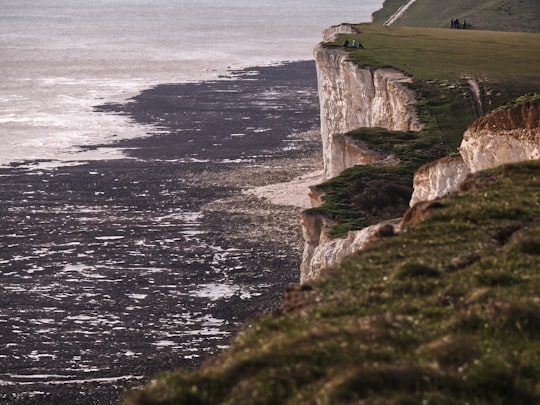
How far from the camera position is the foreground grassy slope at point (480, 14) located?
88750 mm

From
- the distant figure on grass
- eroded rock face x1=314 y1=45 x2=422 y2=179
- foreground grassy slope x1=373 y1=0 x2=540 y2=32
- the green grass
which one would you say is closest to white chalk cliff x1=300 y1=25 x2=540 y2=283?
eroded rock face x1=314 y1=45 x2=422 y2=179

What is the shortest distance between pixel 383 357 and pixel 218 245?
116ft

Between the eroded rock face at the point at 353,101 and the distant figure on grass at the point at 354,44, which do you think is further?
the distant figure on grass at the point at 354,44

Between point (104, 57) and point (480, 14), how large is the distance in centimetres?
3998

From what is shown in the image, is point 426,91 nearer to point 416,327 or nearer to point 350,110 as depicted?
point 350,110

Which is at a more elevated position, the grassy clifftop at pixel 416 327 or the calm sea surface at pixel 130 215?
the grassy clifftop at pixel 416 327

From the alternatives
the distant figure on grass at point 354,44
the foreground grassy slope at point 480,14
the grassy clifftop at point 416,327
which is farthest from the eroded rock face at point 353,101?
the foreground grassy slope at point 480,14

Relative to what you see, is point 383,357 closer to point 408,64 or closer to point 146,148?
point 408,64

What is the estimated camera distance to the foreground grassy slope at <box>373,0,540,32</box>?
8875cm

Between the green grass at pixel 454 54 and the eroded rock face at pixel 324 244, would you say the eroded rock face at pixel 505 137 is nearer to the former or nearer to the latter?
the eroded rock face at pixel 324 244

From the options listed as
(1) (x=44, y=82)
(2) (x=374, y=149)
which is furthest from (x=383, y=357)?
(1) (x=44, y=82)

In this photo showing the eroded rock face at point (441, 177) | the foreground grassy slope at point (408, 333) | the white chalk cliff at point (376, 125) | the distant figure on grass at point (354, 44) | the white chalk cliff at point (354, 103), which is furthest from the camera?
the distant figure on grass at point (354, 44)

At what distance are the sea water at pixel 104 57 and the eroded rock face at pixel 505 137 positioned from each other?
42.0 meters

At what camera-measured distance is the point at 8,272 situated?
4206 cm
